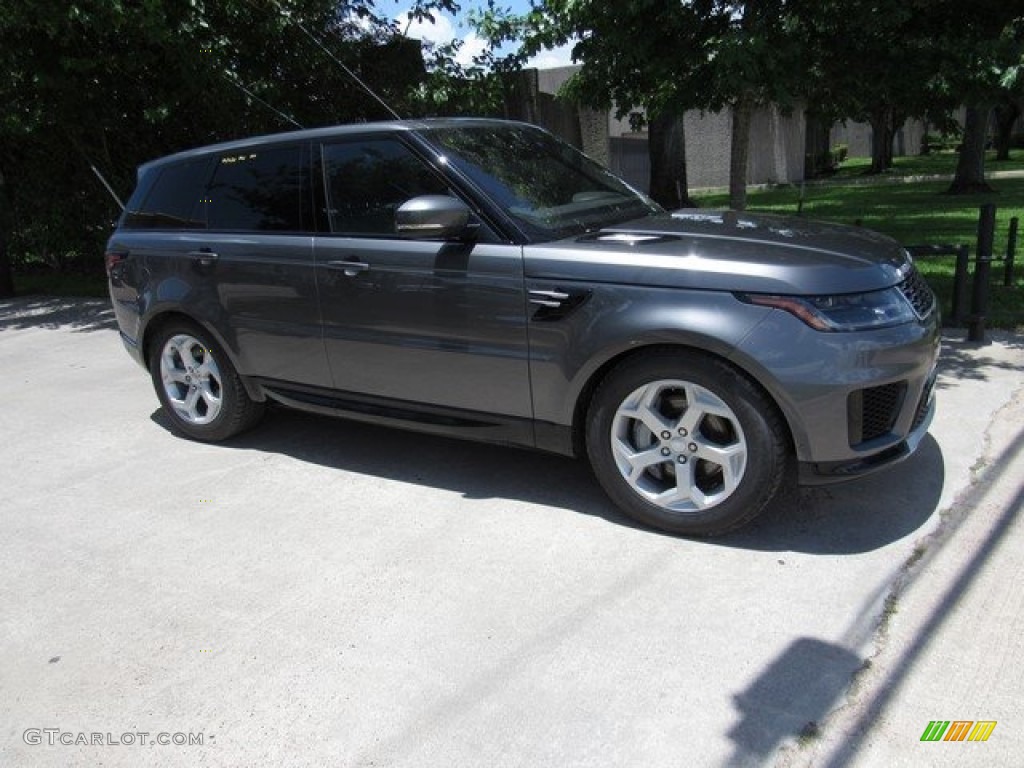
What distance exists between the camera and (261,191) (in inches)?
188

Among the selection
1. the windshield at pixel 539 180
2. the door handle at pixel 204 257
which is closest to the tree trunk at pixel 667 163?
the windshield at pixel 539 180

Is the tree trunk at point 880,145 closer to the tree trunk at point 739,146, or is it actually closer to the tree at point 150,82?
the tree at point 150,82

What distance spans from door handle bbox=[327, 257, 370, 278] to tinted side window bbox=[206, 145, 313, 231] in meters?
0.35

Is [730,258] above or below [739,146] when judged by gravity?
below

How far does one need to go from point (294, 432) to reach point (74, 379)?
3.06m

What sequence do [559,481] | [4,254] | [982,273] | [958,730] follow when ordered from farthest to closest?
[4,254], [982,273], [559,481], [958,730]

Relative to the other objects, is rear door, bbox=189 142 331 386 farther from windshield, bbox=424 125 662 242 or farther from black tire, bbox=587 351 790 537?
black tire, bbox=587 351 790 537

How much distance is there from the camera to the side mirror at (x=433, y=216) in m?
3.75

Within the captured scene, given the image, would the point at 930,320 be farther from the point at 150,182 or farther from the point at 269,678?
the point at 150,182

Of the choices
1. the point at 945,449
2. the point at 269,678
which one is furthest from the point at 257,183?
the point at 945,449

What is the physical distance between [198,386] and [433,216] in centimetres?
234

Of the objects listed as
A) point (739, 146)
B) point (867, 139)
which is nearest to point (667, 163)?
point (739, 146)

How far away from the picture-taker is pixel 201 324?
197 inches

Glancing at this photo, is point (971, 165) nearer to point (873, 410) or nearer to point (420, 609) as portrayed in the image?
point (873, 410)
